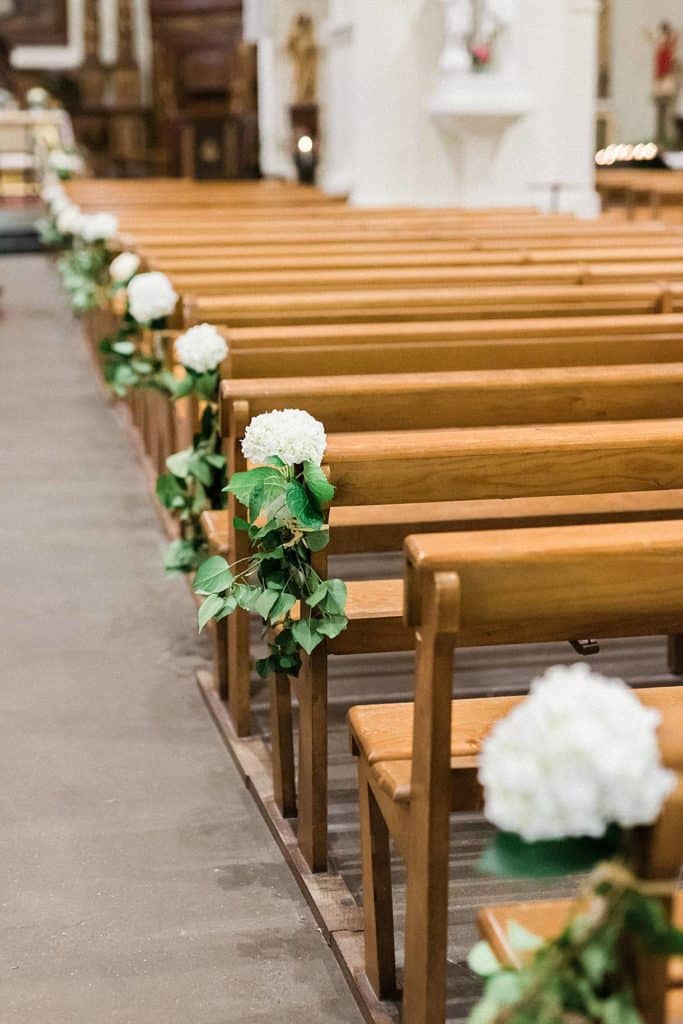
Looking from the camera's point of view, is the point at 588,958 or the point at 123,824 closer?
the point at 588,958

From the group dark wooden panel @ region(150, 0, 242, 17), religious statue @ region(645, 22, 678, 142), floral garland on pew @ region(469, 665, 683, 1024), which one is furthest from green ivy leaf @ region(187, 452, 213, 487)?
religious statue @ region(645, 22, 678, 142)

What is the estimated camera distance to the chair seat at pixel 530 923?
146 cm

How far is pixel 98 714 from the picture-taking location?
3.34 m

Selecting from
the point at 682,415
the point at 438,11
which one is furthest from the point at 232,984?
the point at 438,11

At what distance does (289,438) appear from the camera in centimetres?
225

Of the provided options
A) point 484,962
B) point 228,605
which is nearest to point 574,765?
point 484,962

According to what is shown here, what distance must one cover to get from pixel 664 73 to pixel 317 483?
17192 millimetres

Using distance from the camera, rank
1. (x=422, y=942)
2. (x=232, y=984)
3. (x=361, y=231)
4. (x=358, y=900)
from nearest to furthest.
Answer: (x=422, y=942) → (x=232, y=984) → (x=358, y=900) → (x=361, y=231)

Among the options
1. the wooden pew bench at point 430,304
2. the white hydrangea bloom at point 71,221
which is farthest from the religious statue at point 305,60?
the wooden pew bench at point 430,304

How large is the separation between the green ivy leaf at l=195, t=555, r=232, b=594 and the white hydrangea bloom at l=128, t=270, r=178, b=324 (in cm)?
154

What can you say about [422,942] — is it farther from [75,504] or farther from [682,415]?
[75,504]

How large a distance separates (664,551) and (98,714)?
1.93 meters

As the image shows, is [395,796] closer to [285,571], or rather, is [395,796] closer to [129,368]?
[285,571]

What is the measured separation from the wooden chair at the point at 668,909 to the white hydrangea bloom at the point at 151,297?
2654 mm
